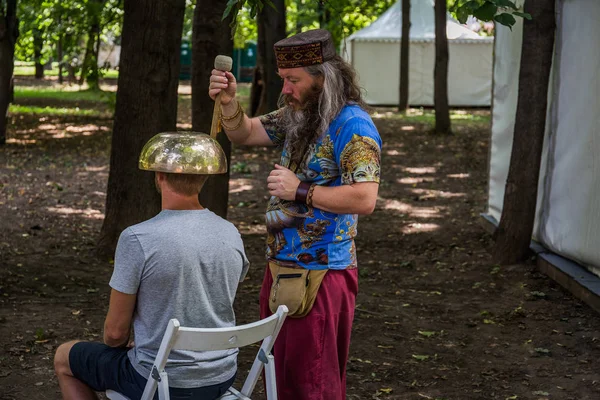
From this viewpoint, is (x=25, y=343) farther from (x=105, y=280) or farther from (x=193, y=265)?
(x=193, y=265)

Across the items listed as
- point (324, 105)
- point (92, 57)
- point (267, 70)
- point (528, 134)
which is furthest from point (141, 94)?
point (267, 70)

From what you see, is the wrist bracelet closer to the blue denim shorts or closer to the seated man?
the seated man

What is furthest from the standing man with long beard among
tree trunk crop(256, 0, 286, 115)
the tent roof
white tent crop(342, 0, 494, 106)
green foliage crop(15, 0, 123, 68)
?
the tent roof

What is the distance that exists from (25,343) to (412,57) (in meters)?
23.8

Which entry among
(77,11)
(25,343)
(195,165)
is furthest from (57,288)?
(77,11)

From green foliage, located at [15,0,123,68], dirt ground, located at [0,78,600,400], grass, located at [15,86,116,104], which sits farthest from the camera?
grass, located at [15,86,116,104]

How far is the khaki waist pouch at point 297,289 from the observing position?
139 inches

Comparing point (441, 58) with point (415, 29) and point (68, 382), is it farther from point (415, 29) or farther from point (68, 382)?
point (68, 382)

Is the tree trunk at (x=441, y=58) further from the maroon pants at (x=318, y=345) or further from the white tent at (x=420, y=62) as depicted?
the maroon pants at (x=318, y=345)

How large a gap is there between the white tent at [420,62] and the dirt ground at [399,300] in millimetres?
16094

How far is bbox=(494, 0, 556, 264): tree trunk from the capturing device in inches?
304

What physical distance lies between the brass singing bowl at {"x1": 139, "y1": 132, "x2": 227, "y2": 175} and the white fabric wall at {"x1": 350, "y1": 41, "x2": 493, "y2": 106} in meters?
25.9

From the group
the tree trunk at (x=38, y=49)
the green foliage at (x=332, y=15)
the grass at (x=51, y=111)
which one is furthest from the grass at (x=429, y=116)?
the tree trunk at (x=38, y=49)

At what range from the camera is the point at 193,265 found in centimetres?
308
